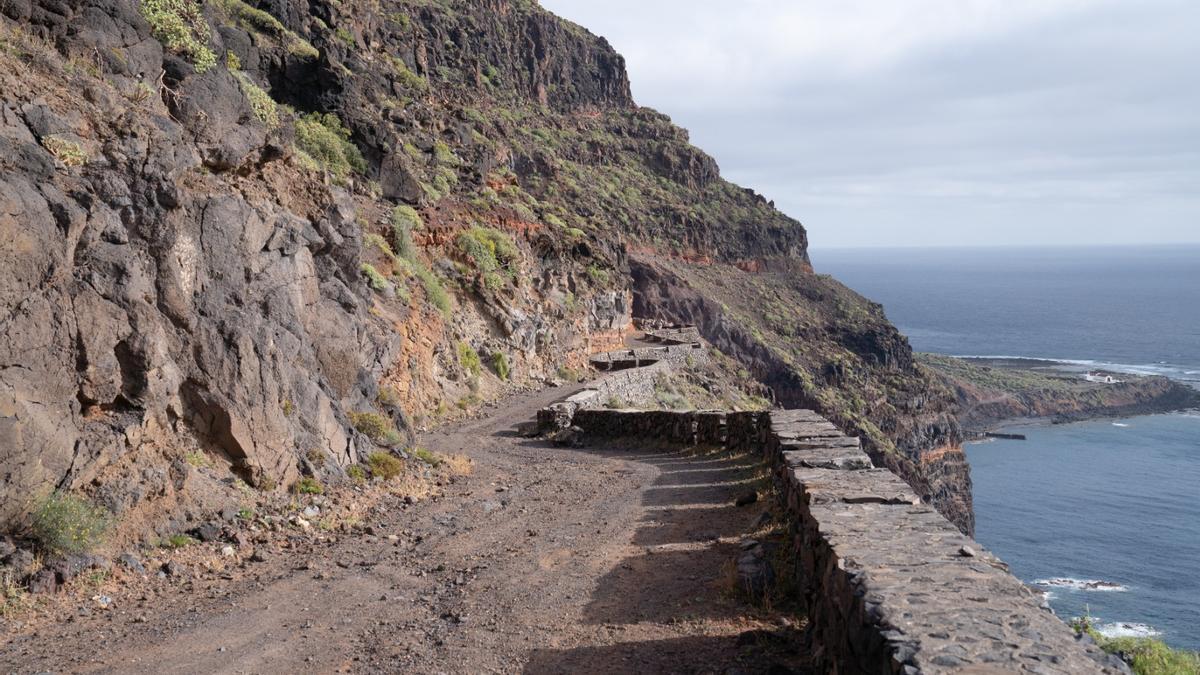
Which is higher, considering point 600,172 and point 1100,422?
point 600,172

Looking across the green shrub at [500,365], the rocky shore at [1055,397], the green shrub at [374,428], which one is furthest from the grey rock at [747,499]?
the rocky shore at [1055,397]

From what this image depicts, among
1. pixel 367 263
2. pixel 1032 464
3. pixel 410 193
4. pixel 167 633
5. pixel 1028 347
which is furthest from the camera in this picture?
pixel 1028 347

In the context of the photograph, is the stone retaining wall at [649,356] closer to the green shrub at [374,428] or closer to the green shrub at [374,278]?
the green shrub at [374,278]

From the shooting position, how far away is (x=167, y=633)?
7.17 meters

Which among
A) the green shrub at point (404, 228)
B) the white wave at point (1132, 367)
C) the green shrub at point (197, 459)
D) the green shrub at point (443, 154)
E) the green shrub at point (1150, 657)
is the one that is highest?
the green shrub at point (443, 154)

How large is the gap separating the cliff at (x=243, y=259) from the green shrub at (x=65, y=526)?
16 centimetres

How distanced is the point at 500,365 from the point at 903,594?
23.9 meters

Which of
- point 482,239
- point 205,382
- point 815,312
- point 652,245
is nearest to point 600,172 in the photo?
point 652,245

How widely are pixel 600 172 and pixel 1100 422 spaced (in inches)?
2219

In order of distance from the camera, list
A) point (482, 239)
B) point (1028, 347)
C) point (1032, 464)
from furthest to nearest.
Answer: point (1028, 347), point (1032, 464), point (482, 239)

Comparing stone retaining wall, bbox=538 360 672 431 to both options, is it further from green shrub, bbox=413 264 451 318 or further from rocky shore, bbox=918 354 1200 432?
rocky shore, bbox=918 354 1200 432

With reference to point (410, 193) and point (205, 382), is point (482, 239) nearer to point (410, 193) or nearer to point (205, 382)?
point (410, 193)

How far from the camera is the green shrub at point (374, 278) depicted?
69.2ft

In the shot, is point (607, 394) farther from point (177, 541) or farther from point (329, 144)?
point (177, 541)
